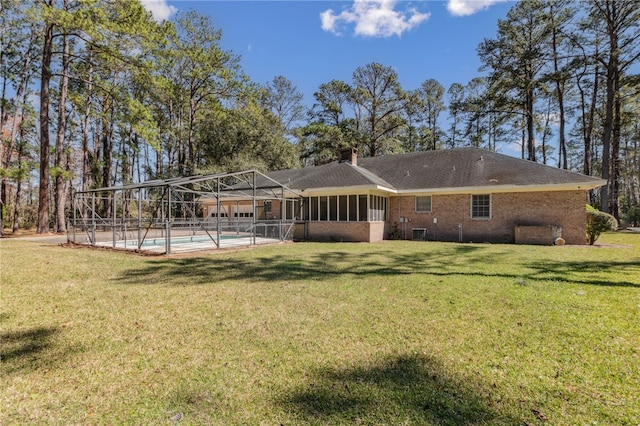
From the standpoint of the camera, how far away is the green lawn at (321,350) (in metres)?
2.41

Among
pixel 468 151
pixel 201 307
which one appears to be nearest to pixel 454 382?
pixel 201 307

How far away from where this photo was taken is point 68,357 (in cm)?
327

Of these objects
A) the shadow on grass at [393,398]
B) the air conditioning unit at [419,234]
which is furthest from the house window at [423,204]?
the shadow on grass at [393,398]

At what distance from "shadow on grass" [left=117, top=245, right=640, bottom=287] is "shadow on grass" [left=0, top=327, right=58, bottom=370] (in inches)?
103

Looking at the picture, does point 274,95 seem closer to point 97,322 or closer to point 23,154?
point 23,154

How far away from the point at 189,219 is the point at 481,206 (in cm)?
1498

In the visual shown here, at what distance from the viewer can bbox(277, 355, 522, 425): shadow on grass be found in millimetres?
2283

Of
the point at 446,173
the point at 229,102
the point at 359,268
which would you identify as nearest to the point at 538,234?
the point at 446,173

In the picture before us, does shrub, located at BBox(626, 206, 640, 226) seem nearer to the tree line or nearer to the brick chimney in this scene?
the tree line

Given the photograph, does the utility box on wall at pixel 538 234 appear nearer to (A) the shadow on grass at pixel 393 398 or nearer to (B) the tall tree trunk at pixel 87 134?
(A) the shadow on grass at pixel 393 398

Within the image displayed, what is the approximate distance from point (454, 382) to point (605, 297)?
14.2 feet

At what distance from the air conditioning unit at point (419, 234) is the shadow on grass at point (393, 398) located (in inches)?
549

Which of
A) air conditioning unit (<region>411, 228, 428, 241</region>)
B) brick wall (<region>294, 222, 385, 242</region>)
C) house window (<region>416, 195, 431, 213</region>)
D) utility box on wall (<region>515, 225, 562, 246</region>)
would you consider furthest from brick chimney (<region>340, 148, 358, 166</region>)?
utility box on wall (<region>515, 225, 562, 246</region>)

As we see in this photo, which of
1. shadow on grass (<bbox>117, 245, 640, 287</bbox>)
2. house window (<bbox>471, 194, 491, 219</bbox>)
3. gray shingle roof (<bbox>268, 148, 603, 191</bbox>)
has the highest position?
gray shingle roof (<bbox>268, 148, 603, 191</bbox>)
